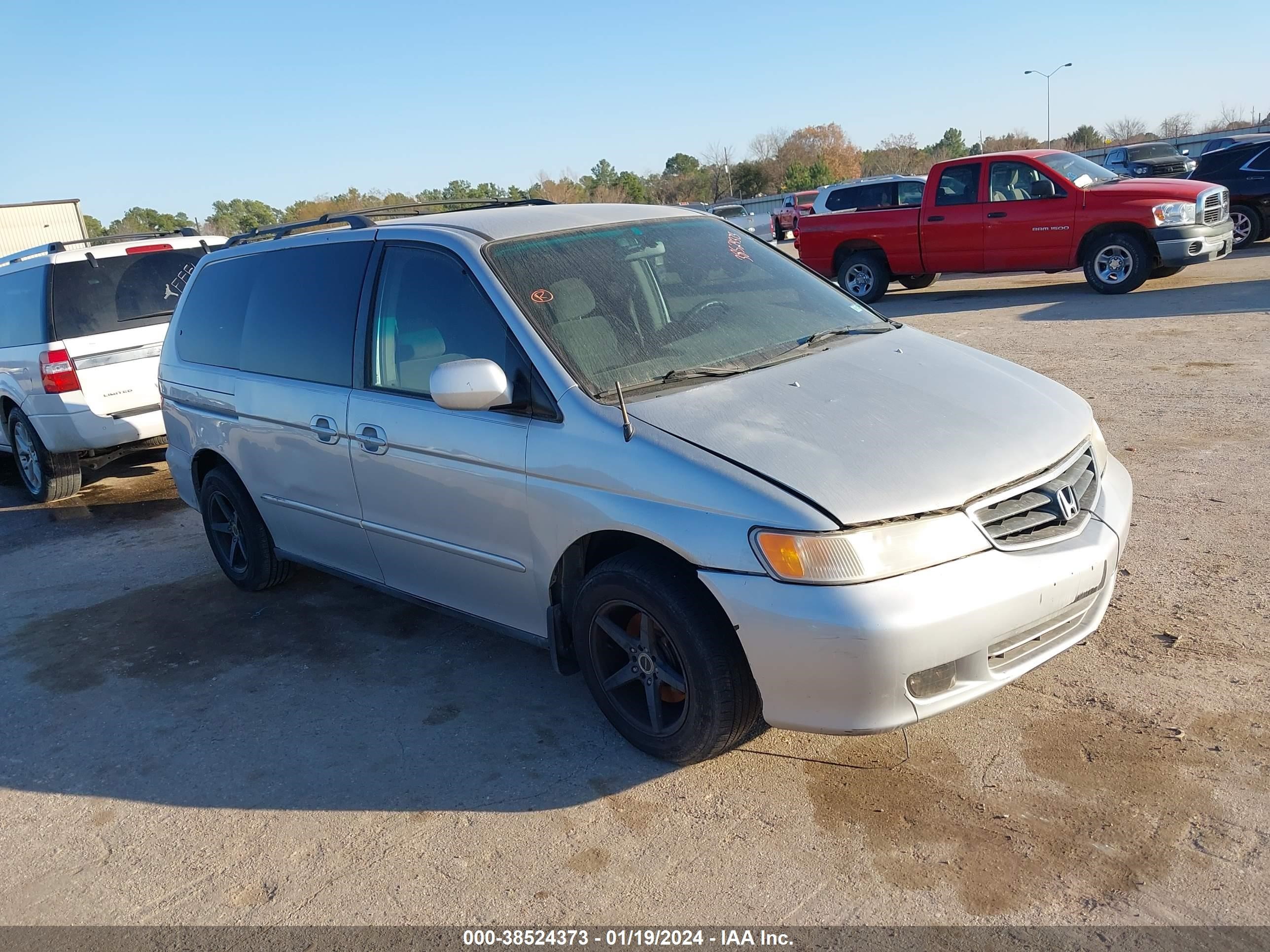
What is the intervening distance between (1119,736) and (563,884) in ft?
5.96

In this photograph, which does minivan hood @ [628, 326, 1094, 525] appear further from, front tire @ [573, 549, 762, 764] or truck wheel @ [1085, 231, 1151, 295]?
truck wheel @ [1085, 231, 1151, 295]

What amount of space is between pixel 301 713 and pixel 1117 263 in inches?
446

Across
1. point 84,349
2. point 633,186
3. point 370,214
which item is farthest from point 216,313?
point 633,186

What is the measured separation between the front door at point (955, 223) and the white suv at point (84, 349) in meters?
9.32

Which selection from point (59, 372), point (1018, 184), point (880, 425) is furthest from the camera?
point (1018, 184)

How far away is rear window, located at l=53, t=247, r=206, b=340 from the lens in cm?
774

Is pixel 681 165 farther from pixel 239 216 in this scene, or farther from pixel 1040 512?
pixel 1040 512

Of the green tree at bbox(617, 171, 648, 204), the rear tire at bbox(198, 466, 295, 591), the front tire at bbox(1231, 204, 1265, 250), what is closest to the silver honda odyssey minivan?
the rear tire at bbox(198, 466, 295, 591)

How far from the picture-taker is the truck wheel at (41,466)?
26.4ft

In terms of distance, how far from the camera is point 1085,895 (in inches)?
103

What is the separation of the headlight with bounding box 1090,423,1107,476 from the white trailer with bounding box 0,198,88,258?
41.2 m

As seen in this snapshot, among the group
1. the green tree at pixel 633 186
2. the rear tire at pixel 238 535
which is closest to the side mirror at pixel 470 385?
the rear tire at pixel 238 535

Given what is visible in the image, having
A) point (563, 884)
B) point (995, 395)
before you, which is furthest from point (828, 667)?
point (995, 395)

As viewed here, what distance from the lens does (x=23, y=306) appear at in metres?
8.00
